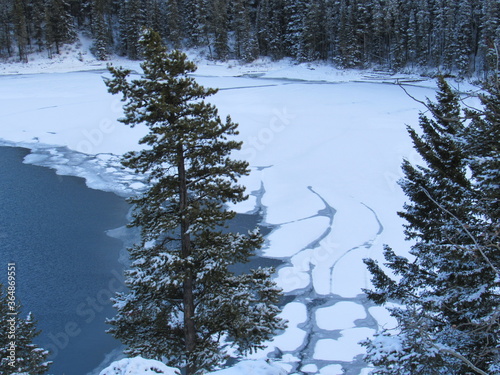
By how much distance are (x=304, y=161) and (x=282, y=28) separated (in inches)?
1747

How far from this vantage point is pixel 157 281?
7742 millimetres

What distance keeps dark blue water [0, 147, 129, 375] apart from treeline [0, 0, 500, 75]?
36779mm

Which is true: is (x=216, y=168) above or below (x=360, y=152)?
above

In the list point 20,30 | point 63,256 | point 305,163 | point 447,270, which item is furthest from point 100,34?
point 447,270

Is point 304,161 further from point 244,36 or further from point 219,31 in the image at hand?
point 219,31

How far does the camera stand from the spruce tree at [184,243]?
311 inches

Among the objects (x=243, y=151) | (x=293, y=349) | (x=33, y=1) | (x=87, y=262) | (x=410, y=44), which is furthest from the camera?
(x=33, y=1)

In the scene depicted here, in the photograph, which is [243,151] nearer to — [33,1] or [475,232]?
[475,232]

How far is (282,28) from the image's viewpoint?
212 ft

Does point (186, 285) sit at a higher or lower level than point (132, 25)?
lower

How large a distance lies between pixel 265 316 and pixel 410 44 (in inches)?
2058

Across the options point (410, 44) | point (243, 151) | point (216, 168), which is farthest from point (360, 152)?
point (410, 44)

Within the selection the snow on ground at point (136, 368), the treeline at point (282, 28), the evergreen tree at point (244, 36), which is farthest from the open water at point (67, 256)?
the evergreen tree at point (244, 36)

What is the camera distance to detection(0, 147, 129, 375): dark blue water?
492 inches
